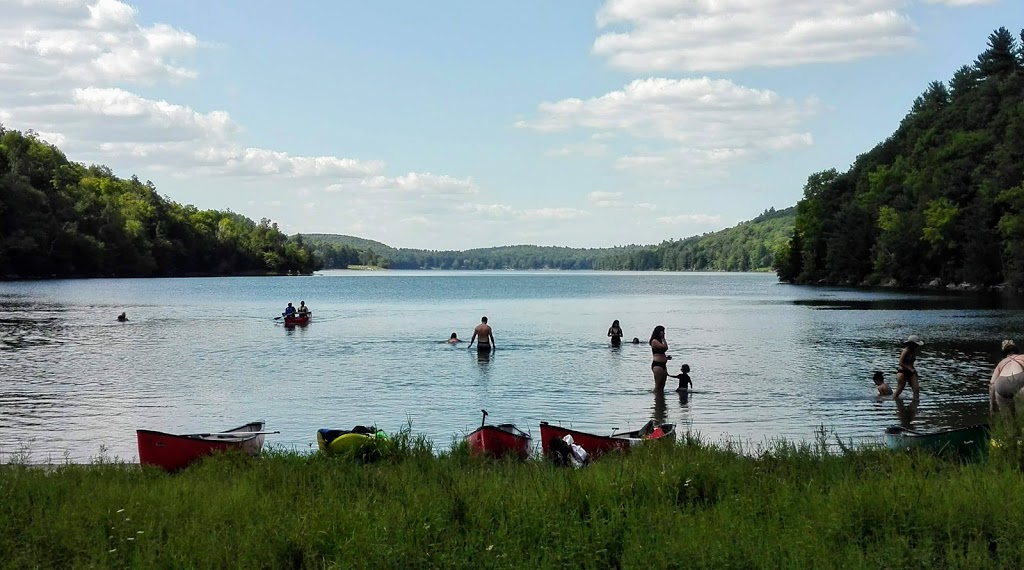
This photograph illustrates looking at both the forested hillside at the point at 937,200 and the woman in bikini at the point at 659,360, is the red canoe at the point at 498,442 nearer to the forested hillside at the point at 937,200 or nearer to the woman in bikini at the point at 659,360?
the woman in bikini at the point at 659,360

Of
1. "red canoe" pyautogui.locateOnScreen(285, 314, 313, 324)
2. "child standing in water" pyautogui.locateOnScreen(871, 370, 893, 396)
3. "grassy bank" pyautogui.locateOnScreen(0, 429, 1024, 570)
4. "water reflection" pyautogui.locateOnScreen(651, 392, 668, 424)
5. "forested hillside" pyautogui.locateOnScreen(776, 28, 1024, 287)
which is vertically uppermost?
"forested hillside" pyautogui.locateOnScreen(776, 28, 1024, 287)

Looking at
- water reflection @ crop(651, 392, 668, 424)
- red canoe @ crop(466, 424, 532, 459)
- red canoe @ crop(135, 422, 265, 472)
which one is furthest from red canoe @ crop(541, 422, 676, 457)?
water reflection @ crop(651, 392, 668, 424)

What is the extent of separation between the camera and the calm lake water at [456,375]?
74.7 feet

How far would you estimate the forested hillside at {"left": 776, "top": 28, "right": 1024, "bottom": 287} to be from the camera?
295 ft

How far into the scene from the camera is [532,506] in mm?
9844

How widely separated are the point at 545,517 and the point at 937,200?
103042 millimetres

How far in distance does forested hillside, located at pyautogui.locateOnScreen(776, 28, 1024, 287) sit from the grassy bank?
3087 inches

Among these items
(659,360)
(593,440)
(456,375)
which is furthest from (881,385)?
(456,375)

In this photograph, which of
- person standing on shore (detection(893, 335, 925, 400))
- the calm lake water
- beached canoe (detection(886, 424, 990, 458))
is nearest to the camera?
beached canoe (detection(886, 424, 990, 458))

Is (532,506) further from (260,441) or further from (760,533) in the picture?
(260,441)

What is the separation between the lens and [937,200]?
10144cm

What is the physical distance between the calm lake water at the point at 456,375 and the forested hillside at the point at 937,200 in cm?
2452

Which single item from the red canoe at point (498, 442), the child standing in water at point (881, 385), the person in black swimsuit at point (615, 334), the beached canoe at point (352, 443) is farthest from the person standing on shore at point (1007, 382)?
the person in black swimsuit at point (615, 334)

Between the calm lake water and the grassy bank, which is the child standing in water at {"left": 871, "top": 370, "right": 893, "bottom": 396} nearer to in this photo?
the calm lake water
